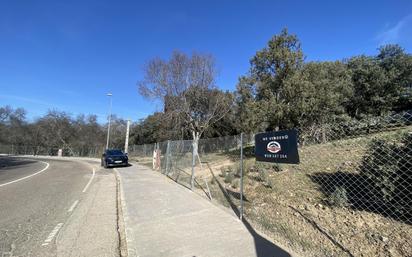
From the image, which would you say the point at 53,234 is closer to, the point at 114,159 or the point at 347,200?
the point at 347,200

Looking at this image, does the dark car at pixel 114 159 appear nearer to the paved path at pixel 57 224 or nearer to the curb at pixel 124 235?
the paved path at pixel 57 224

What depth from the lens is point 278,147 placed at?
571 centimetres

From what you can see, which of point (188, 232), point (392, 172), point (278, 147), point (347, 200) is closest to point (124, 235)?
point (188, 232)

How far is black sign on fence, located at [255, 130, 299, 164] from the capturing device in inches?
208

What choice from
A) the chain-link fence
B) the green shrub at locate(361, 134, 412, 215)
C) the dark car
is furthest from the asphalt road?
the dark car

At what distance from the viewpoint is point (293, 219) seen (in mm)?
5809

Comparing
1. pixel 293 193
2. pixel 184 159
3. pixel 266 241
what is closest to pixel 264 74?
pixel 184 159

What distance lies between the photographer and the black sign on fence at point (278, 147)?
528 cm

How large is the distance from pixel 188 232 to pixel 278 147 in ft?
7.85

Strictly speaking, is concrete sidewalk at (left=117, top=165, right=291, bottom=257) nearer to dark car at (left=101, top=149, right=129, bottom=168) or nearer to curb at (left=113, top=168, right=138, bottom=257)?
curb at (left=113, top=168, right=138, bottom=257)

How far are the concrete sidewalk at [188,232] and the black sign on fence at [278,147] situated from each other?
1469 millimetres

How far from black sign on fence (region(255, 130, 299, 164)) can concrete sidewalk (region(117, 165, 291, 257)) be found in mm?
1469

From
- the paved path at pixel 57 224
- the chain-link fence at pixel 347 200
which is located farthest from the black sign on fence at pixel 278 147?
the paved path at pixel 57 224

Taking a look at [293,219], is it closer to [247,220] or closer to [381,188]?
[247,220]
